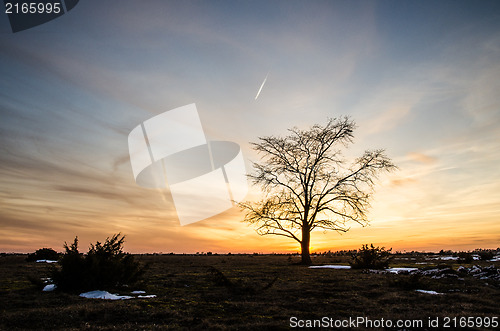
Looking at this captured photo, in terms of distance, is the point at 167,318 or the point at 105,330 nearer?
the point at 105,330

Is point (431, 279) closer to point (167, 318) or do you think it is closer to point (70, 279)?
point (167, 318)

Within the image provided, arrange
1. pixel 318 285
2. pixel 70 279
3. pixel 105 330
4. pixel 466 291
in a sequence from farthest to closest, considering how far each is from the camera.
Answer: pixel 318 285 < pixel 70 279 < pixel 466 291 < pixel 105 330

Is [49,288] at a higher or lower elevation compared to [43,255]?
higher

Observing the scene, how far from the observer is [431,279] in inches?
521

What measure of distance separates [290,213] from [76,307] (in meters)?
21.9

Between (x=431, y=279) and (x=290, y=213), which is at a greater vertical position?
(x=290, y=213)

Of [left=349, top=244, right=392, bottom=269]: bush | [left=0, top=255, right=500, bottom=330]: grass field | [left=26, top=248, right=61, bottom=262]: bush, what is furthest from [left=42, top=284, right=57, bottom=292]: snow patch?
[left=26, top=248, right=61, bottom=262]: bush

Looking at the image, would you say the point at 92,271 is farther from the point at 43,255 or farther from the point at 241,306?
the point at 43,255

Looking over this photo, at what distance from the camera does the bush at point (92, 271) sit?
11258mm

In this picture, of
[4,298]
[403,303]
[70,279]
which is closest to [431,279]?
[403,303]

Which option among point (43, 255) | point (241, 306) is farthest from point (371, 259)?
point (43, 255)

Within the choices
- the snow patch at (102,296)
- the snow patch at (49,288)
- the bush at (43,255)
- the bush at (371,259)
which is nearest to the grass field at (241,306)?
the snow patch at (49,288)

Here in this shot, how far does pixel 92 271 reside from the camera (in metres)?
11.3

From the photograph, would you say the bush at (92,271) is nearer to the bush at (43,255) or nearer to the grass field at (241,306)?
the grass field at (241,306)
